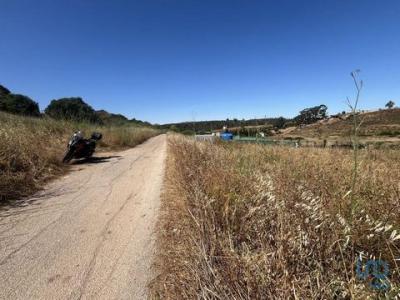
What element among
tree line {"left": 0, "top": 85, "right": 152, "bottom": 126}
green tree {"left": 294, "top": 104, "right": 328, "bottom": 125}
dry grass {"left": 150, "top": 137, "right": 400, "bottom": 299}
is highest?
tree line {"left": 0, "top": 85, "right": 152, "bottom": 126}

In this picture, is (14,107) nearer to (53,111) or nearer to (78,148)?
(53,111)

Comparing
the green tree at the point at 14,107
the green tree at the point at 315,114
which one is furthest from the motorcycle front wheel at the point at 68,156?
the green tree at the point at 14,107

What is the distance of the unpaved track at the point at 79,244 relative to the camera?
178 cm

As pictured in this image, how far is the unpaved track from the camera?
1777 mm

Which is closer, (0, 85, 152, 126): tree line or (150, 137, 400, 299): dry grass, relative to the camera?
(150, 137, 400, 299): dry grass

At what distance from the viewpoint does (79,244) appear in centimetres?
239

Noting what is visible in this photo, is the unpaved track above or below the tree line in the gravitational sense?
below

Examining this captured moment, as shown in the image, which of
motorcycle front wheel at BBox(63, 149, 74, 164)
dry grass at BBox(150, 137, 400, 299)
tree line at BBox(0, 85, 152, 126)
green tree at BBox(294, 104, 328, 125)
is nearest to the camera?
dry grass at BBox(150, 137, 400, 299)

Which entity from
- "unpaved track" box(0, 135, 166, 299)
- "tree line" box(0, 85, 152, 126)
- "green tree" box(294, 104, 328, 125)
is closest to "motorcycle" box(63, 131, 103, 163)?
"unpaved track" box(0, 135, 166, 299)

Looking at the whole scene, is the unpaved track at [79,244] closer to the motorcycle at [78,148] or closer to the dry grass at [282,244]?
the dry grass at [282,244]

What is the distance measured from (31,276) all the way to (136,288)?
903mm

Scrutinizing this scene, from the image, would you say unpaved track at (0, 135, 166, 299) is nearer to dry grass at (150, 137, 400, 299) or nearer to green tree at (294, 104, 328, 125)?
dry grass at (150, 137, 400, 299)

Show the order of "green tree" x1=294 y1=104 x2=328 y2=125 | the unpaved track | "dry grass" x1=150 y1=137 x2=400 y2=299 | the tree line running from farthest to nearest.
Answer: the tree line → "green tree" x1=294 y1=104 x2=328 y2=125 → the unpaved track → "dry grass" x1=150 y1=137 x2=400 y2=299

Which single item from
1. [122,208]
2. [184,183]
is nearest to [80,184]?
[122,208]
